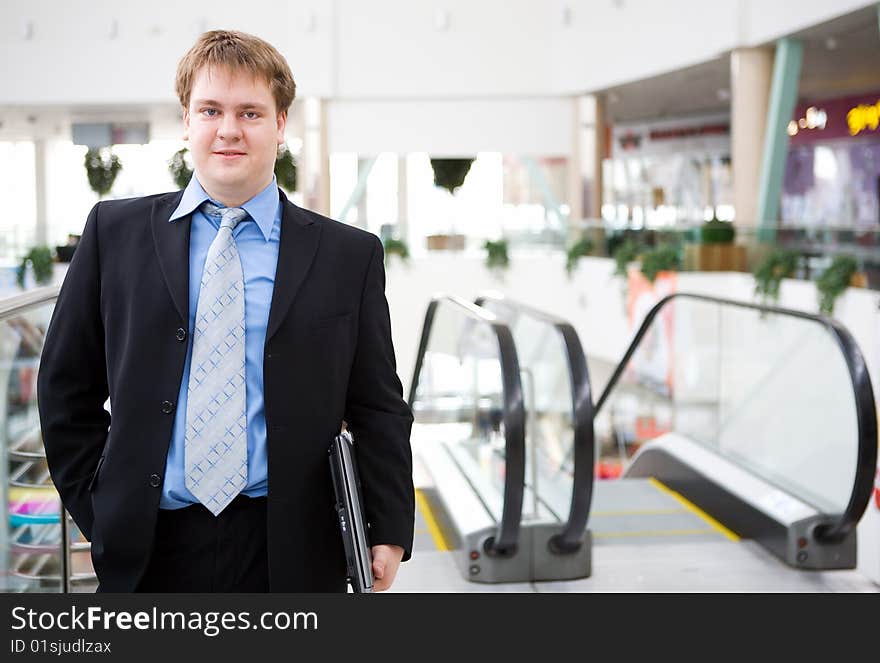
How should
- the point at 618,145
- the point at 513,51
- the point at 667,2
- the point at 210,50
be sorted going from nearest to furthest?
the point at 210,50
the point at 667,2
the point at 513,51
the point at 618,145

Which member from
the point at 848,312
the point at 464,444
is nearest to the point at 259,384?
the point at 464,444

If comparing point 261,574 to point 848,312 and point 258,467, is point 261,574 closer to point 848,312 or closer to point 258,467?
point 258,467

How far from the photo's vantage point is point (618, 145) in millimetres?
28438

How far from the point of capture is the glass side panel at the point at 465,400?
211 inches

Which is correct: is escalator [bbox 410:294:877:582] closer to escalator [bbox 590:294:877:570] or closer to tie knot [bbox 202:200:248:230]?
escalator [bbox 590:294:877:570]

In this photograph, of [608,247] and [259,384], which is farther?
[608,247]

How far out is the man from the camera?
173cm

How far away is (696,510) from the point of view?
585 cm

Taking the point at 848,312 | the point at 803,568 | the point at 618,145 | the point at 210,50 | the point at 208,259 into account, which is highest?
the point at 618,145

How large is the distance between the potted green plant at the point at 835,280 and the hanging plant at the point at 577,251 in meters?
6.55

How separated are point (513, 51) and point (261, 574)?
18520mm

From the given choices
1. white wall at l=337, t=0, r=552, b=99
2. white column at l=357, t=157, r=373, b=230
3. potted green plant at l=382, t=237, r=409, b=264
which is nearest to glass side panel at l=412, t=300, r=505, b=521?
potted green plant at l=382, t=237, r=409, b=264

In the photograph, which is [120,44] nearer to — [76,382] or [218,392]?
[76,382]

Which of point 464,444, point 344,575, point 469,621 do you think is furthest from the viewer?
point 464,444
